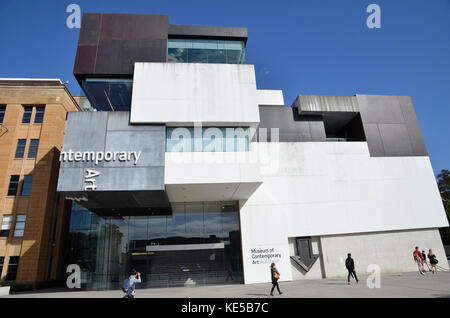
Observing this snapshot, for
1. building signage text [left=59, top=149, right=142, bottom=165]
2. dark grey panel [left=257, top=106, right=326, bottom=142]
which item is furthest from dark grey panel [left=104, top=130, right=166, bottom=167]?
dark grey panel [left=257, top=106, right=326, bottom=142]

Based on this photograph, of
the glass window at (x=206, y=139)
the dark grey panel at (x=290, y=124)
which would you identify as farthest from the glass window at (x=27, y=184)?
the dark grey panel at (x=290, y=124)

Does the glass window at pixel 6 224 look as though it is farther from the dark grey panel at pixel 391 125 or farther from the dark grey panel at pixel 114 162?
the dark grey panel at pixel 391 125

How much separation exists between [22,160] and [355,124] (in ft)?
106

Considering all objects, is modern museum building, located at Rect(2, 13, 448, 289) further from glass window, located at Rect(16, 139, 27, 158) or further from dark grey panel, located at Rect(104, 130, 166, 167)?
glass window, located at Rect(16, 139, 27, 158)

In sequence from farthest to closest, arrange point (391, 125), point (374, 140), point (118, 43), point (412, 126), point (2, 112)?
point (2, 112) < point (412, 126) < point (391, 125) < point (374, 140) < point (118, 43)

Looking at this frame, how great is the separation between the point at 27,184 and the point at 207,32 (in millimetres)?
21391

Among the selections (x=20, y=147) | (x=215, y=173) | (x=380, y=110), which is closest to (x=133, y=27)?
(x=215, y=173)

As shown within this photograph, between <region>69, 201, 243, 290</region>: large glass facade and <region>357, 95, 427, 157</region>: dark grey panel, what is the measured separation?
1481 centimetres

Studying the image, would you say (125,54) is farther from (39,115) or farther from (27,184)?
(27,184)

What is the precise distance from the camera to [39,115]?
2636 centimetres

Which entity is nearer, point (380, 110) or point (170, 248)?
point (170, 248)

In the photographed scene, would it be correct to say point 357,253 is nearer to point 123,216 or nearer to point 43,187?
point 123,216

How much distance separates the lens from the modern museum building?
17405 millimetres
